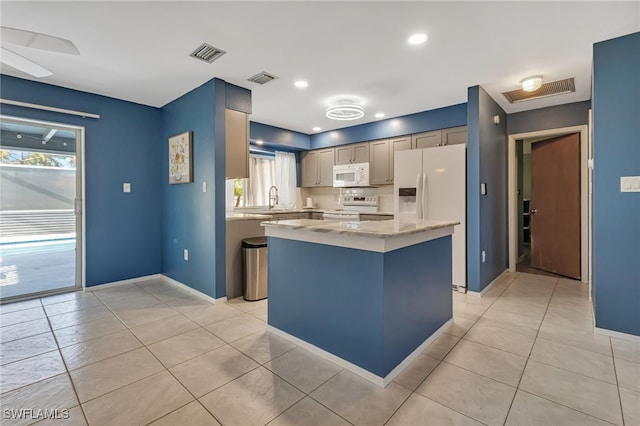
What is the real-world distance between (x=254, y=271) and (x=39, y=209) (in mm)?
2598

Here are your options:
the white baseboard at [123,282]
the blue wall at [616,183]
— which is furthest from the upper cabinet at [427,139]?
the white baseboard at [123,282]

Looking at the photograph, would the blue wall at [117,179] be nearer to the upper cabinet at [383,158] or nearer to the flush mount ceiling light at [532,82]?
the upper cabinet at [383,158]

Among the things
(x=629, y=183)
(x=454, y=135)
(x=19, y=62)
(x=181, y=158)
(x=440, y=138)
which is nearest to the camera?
(x=19, y=62)

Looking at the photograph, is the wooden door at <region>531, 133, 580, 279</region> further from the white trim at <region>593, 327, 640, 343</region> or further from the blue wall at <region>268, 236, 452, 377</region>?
the blue wall at <region>268, 236, 452, 377</region>

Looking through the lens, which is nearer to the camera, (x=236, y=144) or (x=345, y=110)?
(x=236, y=144)

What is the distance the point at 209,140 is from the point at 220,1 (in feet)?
5.22

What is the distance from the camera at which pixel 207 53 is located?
2.62 metres

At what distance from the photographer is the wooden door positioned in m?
4.18

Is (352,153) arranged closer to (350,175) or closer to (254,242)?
(350,175)

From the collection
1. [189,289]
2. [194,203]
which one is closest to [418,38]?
[194,203]

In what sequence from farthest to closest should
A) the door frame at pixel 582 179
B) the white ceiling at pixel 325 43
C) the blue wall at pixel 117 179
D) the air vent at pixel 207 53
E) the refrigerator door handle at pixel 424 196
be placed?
the door frame at pixel 582 179, the refrigerator door handle at pixel 424 196, the blue wall at pixel 117 179, the air vent at pixel 207 53, the white ceiling at pixel 325 43

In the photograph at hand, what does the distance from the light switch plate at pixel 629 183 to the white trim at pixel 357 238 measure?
4.39ft

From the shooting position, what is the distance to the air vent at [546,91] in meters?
3.33

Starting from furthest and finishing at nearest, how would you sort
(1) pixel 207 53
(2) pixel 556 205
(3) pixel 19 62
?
(2) pixel 556 205 → (1) pixel 207 53 → (3) pixel 19 62
